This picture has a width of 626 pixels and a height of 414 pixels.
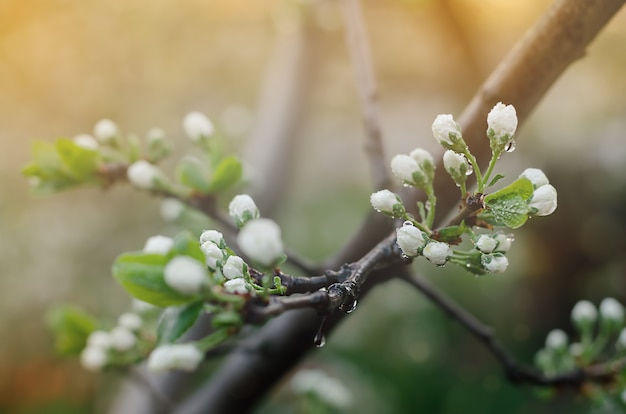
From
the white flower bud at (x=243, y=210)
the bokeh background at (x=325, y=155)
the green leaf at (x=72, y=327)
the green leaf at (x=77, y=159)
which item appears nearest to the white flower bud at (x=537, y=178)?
the white flower bud at (x=243, y=210)

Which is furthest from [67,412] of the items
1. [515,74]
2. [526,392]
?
[515,74]

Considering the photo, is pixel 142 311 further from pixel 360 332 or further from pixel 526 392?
pixel 526 392

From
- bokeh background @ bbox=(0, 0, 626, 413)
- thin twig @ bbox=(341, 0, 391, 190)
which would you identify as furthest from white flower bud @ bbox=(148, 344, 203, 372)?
bokeh background @ bbox=(0, 0, 626, 413)

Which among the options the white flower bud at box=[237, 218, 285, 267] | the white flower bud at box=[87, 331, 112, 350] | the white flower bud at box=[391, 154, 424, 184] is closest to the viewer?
the white flower bud at box=[237, 218, 285, 267]

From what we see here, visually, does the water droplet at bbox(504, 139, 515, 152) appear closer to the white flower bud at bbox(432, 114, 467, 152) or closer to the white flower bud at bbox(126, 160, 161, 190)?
the white flower bud at bbox(432, 114, 467, 152)

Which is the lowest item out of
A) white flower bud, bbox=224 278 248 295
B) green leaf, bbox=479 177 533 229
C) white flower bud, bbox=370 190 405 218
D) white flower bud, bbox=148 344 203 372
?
white flower bud, bbox=148 344 203 372

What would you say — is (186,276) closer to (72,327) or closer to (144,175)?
(144,175)
